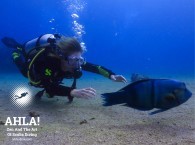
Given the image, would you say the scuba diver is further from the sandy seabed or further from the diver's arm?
the diver's arm

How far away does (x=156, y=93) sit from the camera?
3.17m

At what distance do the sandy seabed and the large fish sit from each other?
365 millimetres

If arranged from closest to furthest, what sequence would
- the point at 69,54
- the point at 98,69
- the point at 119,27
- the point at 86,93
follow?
the point at 86,93
the point at 69,54
the point at 98,69
the point at 119,27

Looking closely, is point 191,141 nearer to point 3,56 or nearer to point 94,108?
point 94,108

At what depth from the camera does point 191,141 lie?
293cm

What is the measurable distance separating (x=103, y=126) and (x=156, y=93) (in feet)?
2.88

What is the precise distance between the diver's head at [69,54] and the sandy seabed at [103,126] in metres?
0.77

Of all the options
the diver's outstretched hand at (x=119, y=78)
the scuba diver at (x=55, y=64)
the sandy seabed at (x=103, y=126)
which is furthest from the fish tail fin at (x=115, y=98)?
the diver's outstretched hand at (x=119, y=78)

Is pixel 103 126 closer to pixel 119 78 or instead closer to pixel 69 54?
pixel 69 54

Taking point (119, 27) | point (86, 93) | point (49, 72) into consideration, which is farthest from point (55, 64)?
point (119, 27)

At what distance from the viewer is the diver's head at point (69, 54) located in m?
4.32

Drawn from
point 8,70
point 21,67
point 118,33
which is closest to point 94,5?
point 118,33

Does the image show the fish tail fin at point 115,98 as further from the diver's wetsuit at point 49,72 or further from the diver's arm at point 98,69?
the diver's arm at point 98,69

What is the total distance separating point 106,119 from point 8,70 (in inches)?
566
